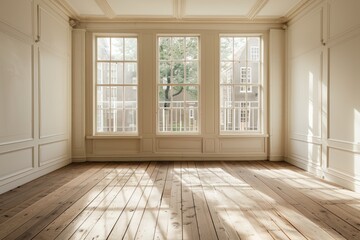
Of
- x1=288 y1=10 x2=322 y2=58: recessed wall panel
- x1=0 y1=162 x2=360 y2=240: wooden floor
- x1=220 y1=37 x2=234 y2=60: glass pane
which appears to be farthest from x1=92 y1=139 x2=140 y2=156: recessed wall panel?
x1=288 y1=10 x2=322 y2=58: recessed wall panel

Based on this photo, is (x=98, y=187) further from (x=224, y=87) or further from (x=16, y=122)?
(x=224, y=87)

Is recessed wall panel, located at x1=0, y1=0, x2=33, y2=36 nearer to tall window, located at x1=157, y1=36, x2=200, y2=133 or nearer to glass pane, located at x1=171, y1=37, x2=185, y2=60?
tall window, located at x1=157, y1=36, x2=200, y2=133

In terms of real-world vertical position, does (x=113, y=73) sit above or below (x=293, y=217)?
above

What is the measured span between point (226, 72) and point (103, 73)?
2839 mm

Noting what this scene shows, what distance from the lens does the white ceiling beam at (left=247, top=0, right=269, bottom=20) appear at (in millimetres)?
4863

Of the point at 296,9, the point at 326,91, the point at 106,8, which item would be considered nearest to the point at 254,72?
the point at 296,9

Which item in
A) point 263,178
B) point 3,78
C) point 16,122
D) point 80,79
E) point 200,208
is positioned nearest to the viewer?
point 200,208

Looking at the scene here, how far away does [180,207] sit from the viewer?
9.46ft

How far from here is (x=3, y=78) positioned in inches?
137

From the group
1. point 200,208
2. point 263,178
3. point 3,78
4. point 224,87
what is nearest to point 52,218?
point 200,208

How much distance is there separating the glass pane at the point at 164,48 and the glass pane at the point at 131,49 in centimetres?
58

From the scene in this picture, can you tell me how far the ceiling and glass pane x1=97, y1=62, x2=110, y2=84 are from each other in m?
1.00

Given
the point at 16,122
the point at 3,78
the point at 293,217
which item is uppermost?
the point at 3,78

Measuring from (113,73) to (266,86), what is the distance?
11.5 ft
